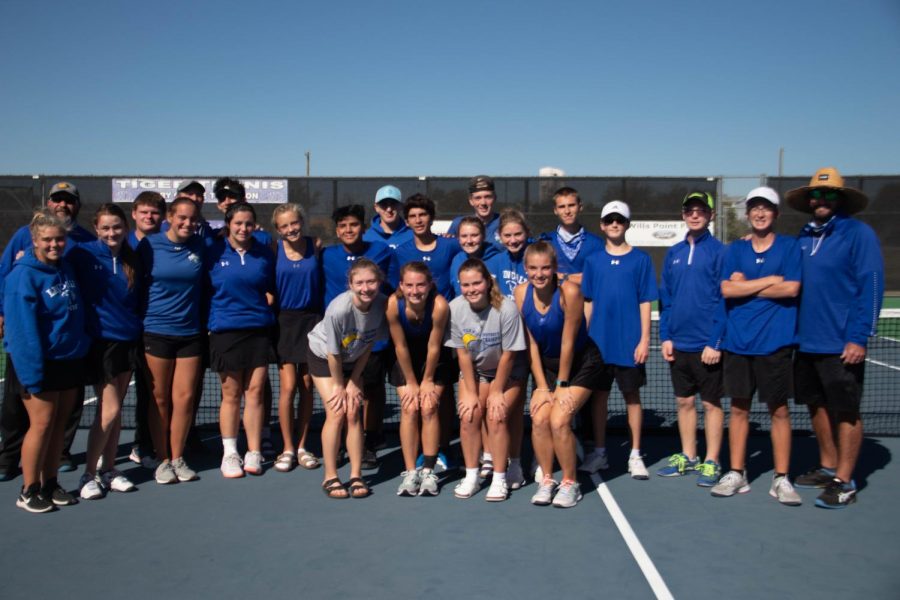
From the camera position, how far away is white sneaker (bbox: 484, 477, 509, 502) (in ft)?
13.2

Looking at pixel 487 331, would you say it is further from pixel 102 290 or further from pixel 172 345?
pixel 102 290

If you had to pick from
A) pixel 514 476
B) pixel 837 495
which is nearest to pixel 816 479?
pixel 837 495

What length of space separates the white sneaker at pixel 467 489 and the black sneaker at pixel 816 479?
1856 millimetres

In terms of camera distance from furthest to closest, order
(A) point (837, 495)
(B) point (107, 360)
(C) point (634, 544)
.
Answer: (B) point (107, 360) < (A) point (837, 495) < (C) point (634, 544)

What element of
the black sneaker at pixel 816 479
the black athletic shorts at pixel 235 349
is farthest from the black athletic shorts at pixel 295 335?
the black sneaker at pixel 816 479

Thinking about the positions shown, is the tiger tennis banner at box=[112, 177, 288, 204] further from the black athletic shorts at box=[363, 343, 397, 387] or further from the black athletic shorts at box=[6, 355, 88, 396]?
the black athletic shorts at box=[6, 355, 88, 396]

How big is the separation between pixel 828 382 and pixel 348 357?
8.60ft

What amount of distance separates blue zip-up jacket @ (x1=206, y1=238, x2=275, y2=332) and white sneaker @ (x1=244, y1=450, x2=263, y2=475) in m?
0.80

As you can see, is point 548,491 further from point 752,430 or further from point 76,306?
point 76,306

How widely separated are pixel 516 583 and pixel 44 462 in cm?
259

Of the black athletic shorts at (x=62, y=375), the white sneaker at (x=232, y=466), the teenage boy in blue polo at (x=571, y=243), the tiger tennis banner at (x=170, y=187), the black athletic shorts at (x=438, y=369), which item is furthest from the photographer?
the tiger tennis banner at (x=170, y=187)

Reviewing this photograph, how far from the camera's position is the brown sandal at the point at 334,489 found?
4113 mm

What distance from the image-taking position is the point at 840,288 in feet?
13.0

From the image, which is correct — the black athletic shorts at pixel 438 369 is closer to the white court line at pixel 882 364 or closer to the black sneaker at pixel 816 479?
the black sneaker at pixel 816 479
